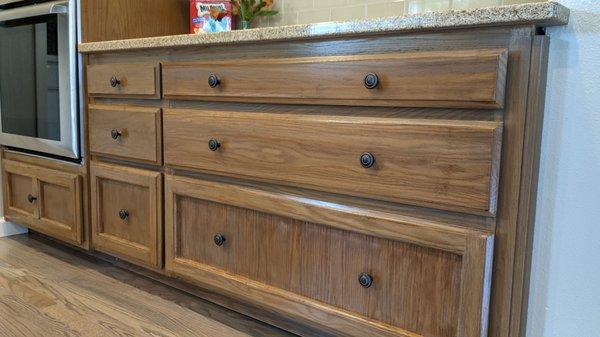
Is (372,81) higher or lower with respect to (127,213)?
higher

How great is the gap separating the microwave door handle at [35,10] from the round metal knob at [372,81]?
1191mm

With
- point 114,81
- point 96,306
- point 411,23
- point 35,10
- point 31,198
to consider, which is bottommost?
point 96,306

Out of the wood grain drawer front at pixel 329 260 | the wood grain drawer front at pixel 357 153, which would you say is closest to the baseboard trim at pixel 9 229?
the wood grain drawer front at pixel 329 260

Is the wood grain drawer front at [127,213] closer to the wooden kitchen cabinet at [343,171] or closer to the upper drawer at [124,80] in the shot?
the wooden kitchen cabinet at [343,171]

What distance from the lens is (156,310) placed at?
155 centimetres

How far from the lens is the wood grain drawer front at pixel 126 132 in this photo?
1.54 m

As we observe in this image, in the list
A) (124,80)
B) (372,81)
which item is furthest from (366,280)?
(124,80)

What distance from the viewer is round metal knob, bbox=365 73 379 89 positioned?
106cm

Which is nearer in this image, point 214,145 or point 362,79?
point 362,79

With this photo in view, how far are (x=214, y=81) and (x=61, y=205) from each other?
0.96 meters

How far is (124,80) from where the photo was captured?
5.35 feet

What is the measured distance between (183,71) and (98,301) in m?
0.76

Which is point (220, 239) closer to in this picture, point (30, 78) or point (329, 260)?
point (329, 260)

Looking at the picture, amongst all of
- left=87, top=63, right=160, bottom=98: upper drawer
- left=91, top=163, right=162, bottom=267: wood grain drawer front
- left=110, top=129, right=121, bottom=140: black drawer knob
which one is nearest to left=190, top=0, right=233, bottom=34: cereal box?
left=87, top=63, right=160, bottom=98: upper drawer
